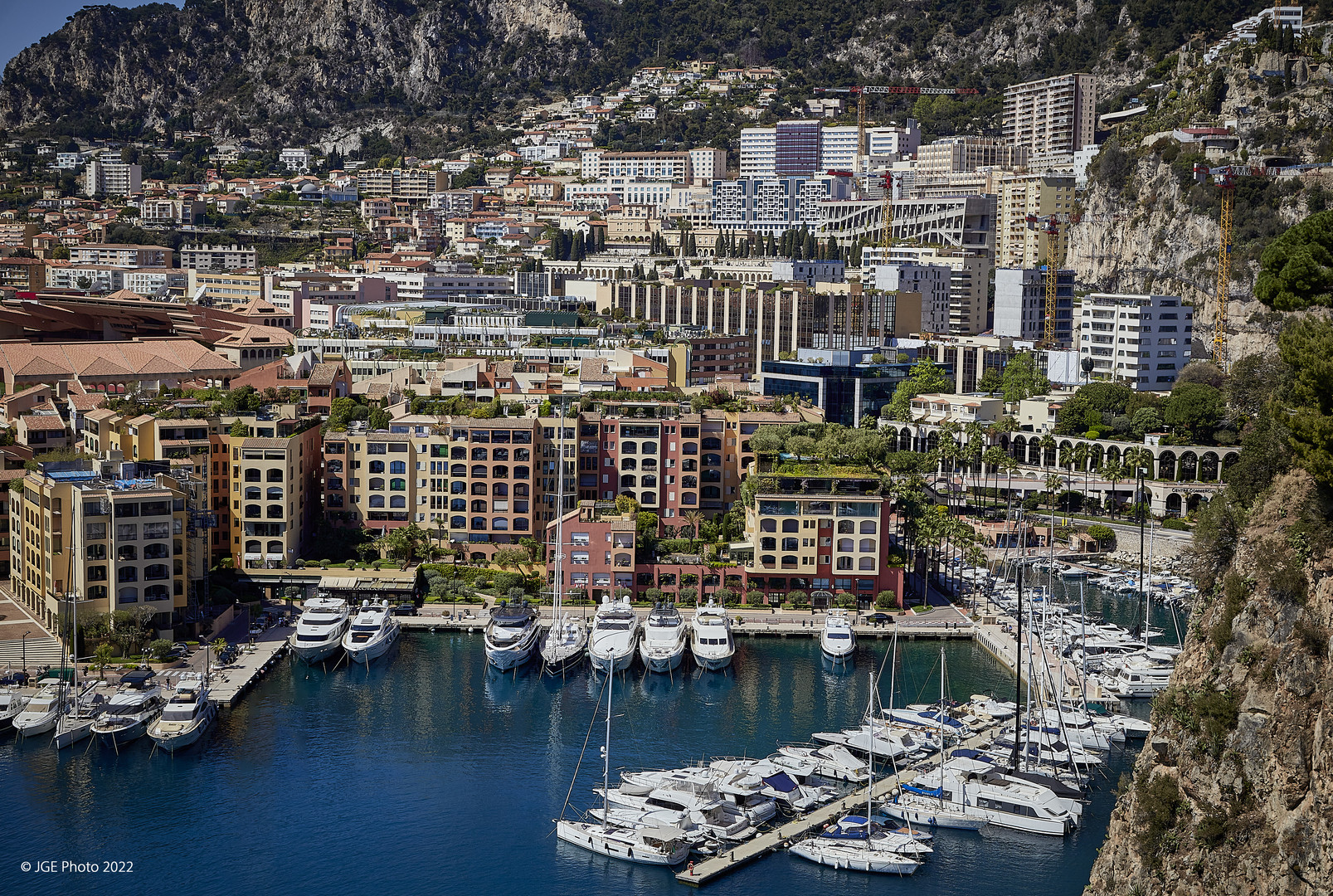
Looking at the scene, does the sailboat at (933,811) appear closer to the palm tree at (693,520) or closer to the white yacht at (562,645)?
the white yacht at (562,645)

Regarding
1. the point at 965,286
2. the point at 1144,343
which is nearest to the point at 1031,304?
the point at 965,286

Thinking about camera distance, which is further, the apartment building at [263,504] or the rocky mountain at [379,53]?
the rocky mountain at [379,53]

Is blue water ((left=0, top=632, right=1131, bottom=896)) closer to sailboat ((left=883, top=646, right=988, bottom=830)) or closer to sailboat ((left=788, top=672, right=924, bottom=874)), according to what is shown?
sailboat ((left=788, top=672, right=924, bottom=874))

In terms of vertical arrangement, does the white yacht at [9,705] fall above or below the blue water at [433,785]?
above

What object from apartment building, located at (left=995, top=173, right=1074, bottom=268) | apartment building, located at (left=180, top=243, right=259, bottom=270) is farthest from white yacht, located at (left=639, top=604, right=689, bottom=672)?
apartment building, located at (left=180, top=243, right=259, bottom=270)

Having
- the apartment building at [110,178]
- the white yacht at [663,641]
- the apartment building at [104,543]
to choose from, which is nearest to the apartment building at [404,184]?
the apartment building at [110,178]

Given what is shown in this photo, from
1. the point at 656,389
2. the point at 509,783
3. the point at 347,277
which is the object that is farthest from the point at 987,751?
the point at 347,277

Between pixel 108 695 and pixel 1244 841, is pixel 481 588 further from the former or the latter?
pixel 1244 841

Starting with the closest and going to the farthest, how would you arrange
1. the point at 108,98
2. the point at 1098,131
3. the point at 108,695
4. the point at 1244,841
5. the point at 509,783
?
the point at 1244,841
the point at 509,783
the point at 108,695
the point at 1098,131
the point at 108,98
